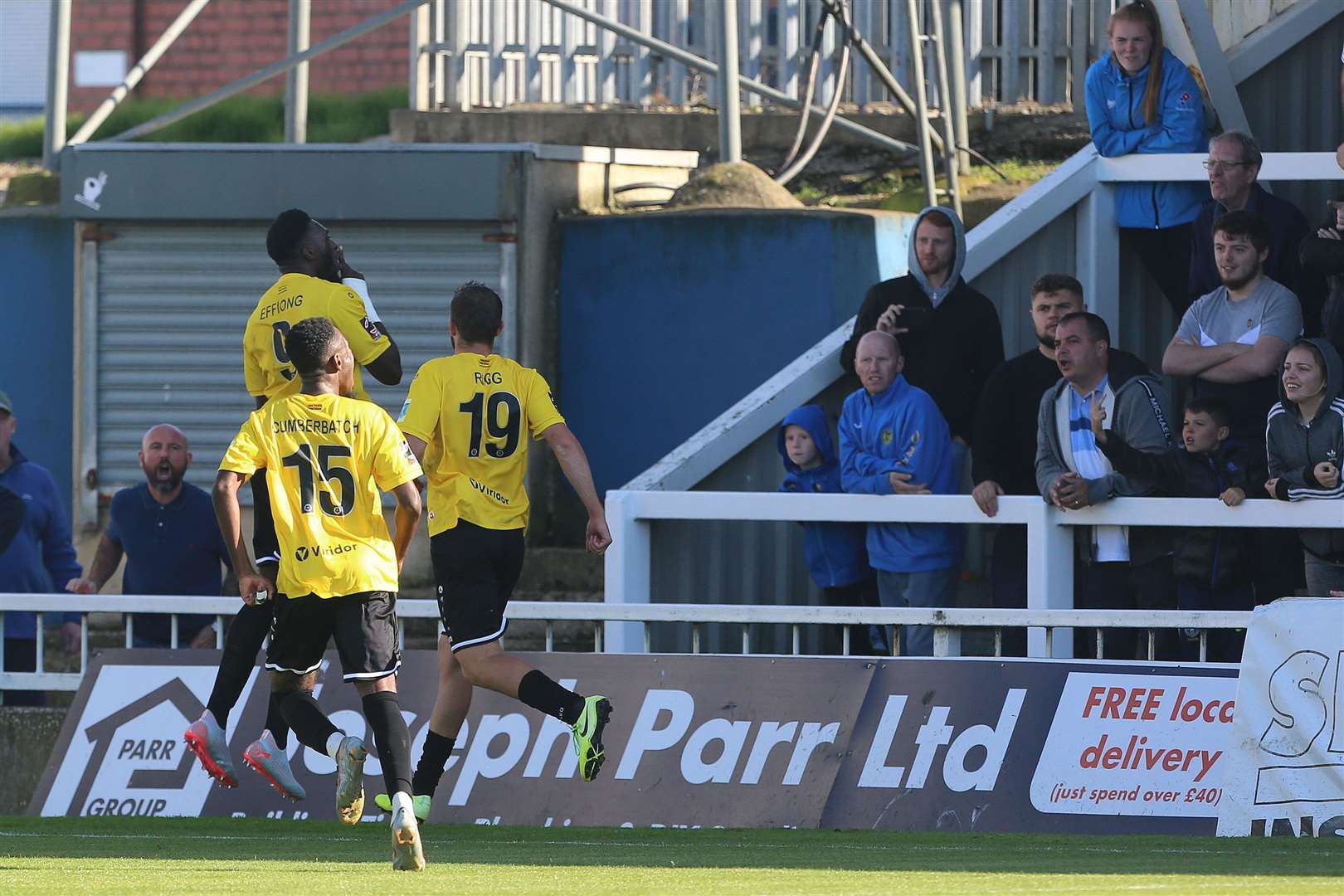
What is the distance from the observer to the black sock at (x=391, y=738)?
25.2 ft

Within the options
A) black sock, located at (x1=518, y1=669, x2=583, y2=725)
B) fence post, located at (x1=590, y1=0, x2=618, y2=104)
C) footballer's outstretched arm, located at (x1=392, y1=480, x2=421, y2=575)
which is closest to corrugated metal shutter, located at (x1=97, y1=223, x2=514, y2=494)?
fence post, located at (x1=590, y1=0, x2=618, y2=104)

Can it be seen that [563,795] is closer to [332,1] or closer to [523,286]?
[523,286]

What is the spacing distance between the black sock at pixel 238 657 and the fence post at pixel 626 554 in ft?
6.95

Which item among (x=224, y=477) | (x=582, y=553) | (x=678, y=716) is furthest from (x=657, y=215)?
(x=224, y=477)

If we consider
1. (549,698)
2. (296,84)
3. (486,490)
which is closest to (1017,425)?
(486,490)

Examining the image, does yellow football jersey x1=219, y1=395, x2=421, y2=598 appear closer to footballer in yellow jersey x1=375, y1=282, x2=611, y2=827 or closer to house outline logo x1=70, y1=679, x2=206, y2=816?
footballer in yellow jersey x1=375, y1=282, x2=611, y2=827

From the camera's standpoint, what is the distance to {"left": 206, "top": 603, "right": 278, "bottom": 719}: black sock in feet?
28.2

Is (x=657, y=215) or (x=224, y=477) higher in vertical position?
(x=657, y=215)

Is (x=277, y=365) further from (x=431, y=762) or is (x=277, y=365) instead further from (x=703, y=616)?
(x=703, y=616)

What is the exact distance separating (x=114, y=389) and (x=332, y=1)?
1177 cm

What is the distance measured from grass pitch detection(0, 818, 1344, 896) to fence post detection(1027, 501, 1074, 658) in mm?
1364

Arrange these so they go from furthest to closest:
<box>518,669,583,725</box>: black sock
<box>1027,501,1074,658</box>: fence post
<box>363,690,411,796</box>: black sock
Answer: <box>1027,501,1074,658</box>: fence post
<box>518,669,583,725</box>: black sock
<box>363,690,411,796</box>: black sock

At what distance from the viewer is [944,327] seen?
35.3ft

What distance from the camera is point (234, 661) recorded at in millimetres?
8625
